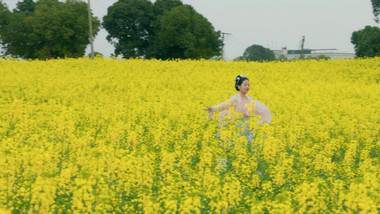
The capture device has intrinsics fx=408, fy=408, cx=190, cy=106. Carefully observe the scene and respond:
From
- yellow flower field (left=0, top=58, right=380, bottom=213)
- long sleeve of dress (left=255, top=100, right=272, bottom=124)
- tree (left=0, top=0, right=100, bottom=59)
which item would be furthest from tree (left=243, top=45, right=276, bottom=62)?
long sleeve of dress (left=255, top=100, right=272, bottom=124)

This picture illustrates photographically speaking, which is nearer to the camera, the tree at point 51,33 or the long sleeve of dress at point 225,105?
the long sleeve of dress at point 225,105

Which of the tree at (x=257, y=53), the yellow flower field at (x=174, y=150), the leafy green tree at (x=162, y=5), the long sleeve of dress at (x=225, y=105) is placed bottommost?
the yellow flower field at (x=174, y=150)

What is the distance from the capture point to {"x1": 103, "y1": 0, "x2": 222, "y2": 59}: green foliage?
49.0m

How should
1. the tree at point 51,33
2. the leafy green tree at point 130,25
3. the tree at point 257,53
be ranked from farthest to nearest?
the tree at point 257,53
the leafy green tree at point 130,25
the tree at point 51,33

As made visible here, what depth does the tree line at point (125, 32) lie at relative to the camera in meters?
48.4

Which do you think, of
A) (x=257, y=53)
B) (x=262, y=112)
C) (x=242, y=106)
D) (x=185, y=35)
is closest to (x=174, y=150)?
(x=242, y=106)

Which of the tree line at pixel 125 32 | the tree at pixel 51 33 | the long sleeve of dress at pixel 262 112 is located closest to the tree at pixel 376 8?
the tree line at pixel 125 32

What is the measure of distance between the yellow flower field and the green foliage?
2724 cm

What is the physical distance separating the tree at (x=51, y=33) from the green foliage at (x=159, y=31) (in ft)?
25.4

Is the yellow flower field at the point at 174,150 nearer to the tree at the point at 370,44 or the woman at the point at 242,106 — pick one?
the woman at the point at 242,106

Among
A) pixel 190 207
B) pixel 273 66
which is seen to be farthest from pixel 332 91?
pixel 190 207

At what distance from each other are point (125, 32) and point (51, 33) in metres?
12.9

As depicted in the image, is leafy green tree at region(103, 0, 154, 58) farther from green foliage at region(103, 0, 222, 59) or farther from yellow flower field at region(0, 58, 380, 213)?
yellow flower field at region(0, 58, 380, 213)

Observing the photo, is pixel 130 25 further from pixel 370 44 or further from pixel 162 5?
pixel 370 44
